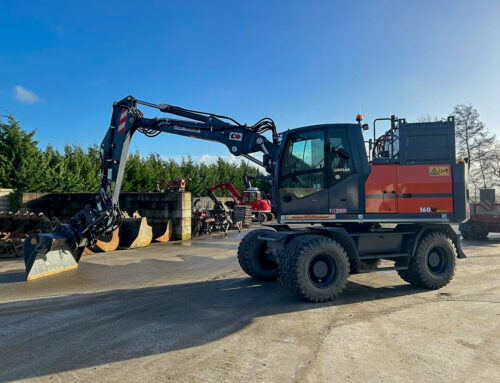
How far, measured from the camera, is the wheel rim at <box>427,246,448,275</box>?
6708 mm

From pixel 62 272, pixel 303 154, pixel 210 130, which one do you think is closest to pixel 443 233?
pixel 303 154

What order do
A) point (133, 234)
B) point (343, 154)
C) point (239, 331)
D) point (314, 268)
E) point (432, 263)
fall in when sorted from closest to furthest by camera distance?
1. point (239, 331)
2. point (314, 268)
3. point (343, 154)
4. point (432, 263)
5. point (133, 234)

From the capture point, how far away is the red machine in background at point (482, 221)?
14.0 m

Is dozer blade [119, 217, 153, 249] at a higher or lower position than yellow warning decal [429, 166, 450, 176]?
lower

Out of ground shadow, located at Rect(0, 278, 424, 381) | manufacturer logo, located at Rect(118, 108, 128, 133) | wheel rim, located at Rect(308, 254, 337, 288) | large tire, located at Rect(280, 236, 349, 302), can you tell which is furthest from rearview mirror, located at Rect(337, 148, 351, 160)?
manufacturer logo, located at Rect(118, 108, 128, 133)

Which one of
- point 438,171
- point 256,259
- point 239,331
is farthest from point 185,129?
point 438,171

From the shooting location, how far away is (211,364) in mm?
3525

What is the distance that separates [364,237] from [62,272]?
21.1ft

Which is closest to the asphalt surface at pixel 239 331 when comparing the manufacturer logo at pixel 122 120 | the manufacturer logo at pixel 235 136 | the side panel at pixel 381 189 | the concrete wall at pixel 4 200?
the side panel at pixel 381 189

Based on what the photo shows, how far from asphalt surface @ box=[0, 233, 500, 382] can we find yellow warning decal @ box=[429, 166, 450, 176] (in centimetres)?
207

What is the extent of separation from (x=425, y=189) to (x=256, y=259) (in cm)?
336

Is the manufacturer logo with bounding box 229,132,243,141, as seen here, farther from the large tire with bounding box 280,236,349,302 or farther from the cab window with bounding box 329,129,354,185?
the large tire with bounding box 280,236,349,302

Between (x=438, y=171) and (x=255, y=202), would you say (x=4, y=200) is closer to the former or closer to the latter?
(x=255, y=202)

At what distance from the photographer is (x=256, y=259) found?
7230mm
